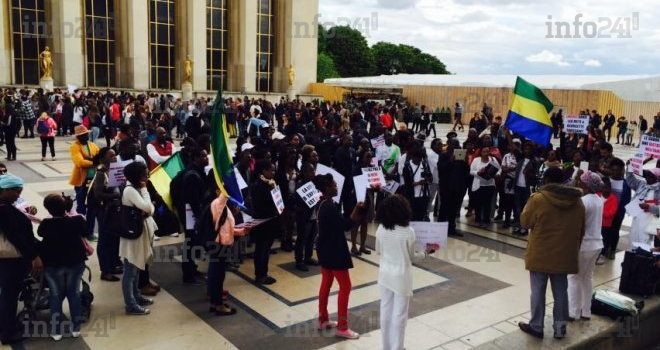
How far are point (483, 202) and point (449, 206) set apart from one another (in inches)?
46.8

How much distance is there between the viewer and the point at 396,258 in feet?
16.1

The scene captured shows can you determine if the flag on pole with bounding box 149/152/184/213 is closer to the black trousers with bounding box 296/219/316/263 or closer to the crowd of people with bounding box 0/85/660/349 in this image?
the crowd of people with bounding box 0/85/660/349

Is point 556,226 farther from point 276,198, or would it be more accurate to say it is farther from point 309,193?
point 276,198

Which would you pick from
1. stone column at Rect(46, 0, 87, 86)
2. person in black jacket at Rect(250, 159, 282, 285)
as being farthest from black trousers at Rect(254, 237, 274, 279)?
stone column at Rect(46, 0, 87, 86)

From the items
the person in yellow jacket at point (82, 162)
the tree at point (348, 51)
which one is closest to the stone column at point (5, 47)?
the person in yellow jacket at point (82, 162)

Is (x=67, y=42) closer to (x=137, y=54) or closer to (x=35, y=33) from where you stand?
(x=35, y=33)

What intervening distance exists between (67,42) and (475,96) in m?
26.0

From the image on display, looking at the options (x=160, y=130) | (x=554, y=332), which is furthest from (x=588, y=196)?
(x=160, y=130)

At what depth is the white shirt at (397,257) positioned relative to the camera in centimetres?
488

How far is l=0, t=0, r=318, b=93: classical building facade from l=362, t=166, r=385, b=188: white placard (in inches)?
905

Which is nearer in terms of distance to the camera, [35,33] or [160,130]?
[160,130]

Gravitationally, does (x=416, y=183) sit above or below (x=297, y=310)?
above

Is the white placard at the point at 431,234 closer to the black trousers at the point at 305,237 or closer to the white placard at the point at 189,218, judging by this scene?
the black trousers at the point at 305,237

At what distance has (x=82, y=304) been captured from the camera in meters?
6.20
